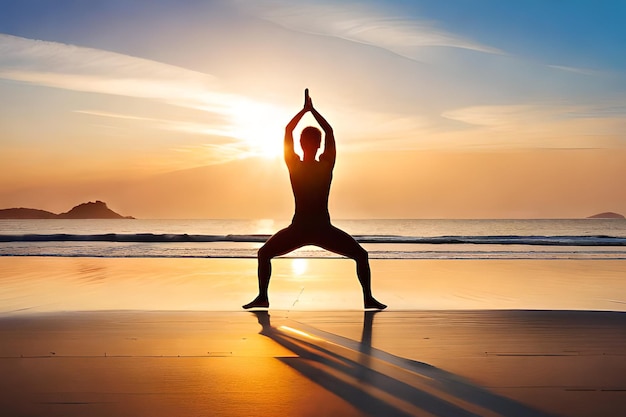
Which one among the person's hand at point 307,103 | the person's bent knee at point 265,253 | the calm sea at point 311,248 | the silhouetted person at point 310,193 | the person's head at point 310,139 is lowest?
the calm sea at point 311,248

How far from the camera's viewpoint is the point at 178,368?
4344mm

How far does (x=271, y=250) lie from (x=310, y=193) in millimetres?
819

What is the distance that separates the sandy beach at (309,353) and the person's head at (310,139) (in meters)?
1.95

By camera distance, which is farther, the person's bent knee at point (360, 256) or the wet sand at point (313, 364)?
the person's bent knee at point (360, 256)

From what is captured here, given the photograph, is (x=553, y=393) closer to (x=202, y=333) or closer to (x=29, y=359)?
(x=202, y=333)

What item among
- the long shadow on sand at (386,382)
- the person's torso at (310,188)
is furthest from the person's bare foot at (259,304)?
the long shadow on sand at (386,382)

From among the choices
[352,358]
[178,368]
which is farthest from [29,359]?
[352,358]

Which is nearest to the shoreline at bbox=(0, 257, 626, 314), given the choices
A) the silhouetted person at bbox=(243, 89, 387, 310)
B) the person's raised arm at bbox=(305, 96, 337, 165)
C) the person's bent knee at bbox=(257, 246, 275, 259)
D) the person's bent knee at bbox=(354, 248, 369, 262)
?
the person's bent knee at bbox=(354, 248, 369, 262)

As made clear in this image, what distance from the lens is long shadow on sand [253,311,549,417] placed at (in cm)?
338

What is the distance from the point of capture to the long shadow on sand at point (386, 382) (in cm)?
338

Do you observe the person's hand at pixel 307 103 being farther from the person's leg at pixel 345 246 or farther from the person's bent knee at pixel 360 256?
the person's bent knee at pixel 360 256

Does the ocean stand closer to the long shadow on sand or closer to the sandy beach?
the sandy beach

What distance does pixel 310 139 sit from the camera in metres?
6.98

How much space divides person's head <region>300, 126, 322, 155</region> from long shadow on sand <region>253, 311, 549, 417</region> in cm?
242
